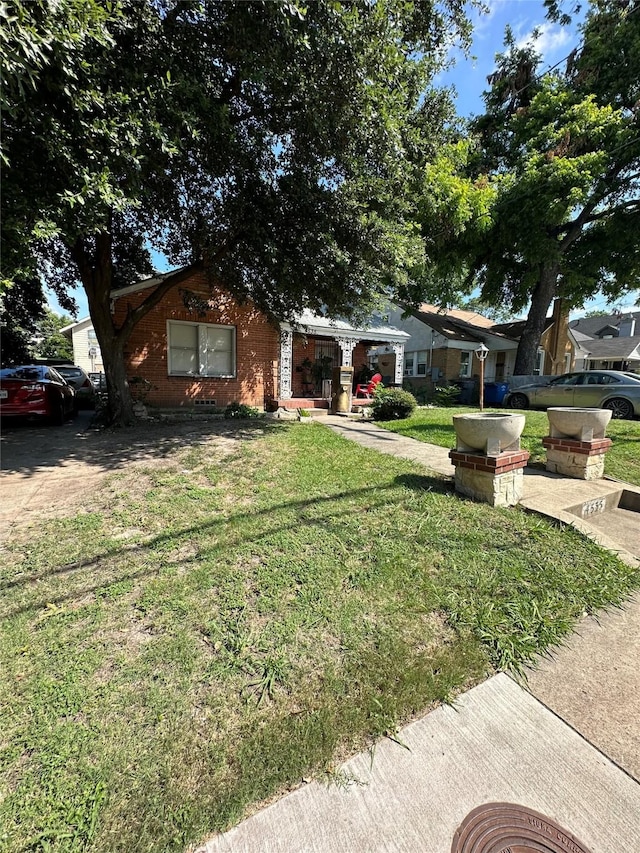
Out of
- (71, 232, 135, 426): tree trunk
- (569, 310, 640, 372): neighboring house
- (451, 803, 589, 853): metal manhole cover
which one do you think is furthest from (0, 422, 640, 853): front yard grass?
(569, 310, 640, 372): neighboring house

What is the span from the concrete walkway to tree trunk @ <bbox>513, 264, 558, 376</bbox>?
17.2 meters

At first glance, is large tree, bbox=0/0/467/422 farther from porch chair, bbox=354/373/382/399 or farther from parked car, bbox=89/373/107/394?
parked car, bbox=89/373/107/394

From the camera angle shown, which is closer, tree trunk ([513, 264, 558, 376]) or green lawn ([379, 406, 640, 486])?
green lawn ([379, 406, 640, 486])

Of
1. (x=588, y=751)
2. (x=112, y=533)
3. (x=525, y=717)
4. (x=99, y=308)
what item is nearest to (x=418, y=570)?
(x=525, y=717)

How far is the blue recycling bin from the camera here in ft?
50.9

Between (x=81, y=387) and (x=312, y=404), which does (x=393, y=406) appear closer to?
(x=312, y=404)

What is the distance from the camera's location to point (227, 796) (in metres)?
1.31

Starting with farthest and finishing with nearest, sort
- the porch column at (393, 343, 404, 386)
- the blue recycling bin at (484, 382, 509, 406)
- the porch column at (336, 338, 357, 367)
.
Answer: the blue recycling bin at (484, 382, 509, 406)
the porch column at (393, 343, 404, 386)
the porch column at (336, 338, 357, 367)

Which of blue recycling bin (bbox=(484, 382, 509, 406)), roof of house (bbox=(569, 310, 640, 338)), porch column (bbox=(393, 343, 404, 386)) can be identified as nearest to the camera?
porch column (bbox=(393, 343, 404, 386))

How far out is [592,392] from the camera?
441 inches

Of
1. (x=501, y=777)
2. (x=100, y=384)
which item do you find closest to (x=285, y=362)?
(x=100, y=384)

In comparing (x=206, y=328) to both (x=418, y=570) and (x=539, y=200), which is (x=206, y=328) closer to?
(x=418, y=570)

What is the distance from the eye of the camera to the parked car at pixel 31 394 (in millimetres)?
7578

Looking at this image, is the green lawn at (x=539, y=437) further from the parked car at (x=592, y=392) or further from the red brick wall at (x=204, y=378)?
the red brick wall at (x=204, y=378)
